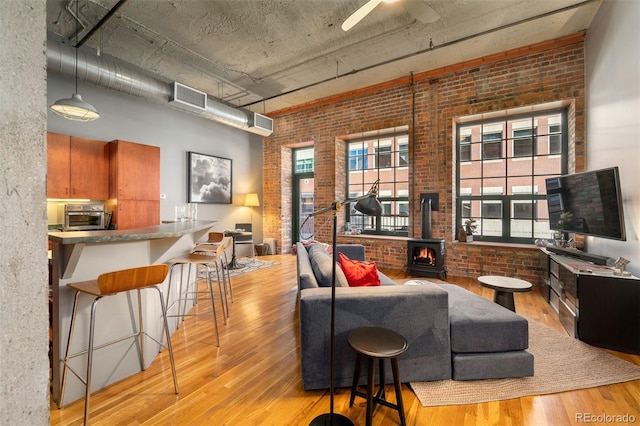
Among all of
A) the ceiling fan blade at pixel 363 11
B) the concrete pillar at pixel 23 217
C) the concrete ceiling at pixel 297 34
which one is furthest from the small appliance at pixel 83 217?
the ceiling fan blade at pixel 363 11

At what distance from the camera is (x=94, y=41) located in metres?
4.04

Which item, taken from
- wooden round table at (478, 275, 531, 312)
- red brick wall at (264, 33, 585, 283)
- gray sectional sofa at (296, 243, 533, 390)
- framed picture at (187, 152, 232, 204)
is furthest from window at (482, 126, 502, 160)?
framed picture at (187, 152, 232, 204)

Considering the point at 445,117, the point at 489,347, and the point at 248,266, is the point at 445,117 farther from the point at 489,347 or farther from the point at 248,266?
the point at 248,266

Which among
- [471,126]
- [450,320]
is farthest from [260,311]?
[471,126]

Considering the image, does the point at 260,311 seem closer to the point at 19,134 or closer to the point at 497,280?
the point at 497,280

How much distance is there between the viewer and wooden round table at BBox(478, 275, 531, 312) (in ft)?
8.72

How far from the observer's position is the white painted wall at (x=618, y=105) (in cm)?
267

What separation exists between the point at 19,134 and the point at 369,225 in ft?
19.1

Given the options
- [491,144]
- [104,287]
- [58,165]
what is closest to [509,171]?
[491,144]

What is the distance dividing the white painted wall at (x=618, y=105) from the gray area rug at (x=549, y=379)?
97 cm

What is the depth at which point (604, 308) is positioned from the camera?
2525 mm

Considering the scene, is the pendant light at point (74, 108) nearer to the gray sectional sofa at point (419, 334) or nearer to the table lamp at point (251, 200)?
the gray sectional sofa at point (419, 334)

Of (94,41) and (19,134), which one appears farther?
(94,41)

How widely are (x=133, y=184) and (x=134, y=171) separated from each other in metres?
0.21
